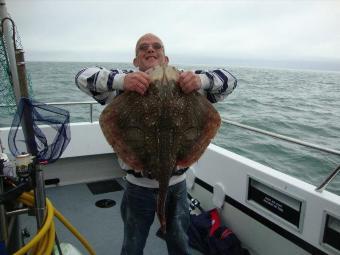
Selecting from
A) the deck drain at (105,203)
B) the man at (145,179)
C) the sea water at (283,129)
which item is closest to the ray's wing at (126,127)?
the man at (145,179)

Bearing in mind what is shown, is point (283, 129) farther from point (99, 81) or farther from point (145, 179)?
point (99, 81)

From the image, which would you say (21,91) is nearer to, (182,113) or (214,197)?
(182,113)

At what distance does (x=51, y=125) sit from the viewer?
2291 millimetres

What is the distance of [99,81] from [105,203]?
128 inches

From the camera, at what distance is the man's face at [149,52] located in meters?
2.38

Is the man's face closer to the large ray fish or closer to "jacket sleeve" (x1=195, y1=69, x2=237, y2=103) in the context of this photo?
"jacket sleeve" (x1=195, y1=69, x2=237, y2=103)

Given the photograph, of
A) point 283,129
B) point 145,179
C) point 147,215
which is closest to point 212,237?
point 147,215

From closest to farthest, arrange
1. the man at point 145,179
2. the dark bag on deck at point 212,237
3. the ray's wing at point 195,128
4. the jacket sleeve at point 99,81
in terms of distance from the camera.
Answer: the ray's wing at point 195,128 → the jacket sleeve at point 99,81 → the man at point 145,179 → the dark bag on deck at point 212,237

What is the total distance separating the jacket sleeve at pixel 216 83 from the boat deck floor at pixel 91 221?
2179mm

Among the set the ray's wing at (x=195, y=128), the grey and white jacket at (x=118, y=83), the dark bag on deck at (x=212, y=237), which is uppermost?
the grey and white jacket at (x=118, y=83)

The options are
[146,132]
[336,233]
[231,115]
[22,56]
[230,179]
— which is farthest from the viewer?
[231,115]

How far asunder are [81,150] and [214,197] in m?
2.50

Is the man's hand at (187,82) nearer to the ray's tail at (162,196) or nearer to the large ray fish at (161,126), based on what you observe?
the large ray fish at (161,126)

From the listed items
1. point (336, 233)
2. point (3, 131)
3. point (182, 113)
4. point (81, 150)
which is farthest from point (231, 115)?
point (182, 113)
